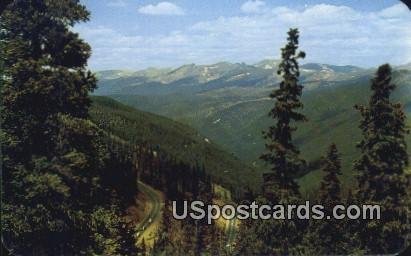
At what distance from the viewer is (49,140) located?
32.5ft

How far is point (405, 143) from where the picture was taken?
1017 centimetres

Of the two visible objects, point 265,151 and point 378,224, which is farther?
point 265,151

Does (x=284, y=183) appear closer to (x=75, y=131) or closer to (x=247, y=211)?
(x=247, y=211)

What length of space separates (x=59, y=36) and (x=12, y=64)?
0.99 meters

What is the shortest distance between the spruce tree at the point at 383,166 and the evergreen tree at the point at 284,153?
1.28 meters

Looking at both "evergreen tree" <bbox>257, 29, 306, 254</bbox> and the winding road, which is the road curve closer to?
the winding road

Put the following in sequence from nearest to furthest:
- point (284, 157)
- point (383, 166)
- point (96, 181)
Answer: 1. point (96, 181)
2. point (383, 166)
3. point (284, 157)

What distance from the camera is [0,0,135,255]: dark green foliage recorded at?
9.65 meters

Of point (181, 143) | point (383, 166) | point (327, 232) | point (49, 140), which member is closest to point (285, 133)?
point (383, 166)

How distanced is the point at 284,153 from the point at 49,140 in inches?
189

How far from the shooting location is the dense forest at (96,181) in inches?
A: 380

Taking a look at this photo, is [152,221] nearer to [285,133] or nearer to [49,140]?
[49,140]

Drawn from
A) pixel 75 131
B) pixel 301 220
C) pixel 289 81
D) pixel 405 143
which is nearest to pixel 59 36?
pixel 75 131

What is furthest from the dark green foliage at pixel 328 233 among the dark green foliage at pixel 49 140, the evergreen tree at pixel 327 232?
the dark green foliage at pixel 49 140
